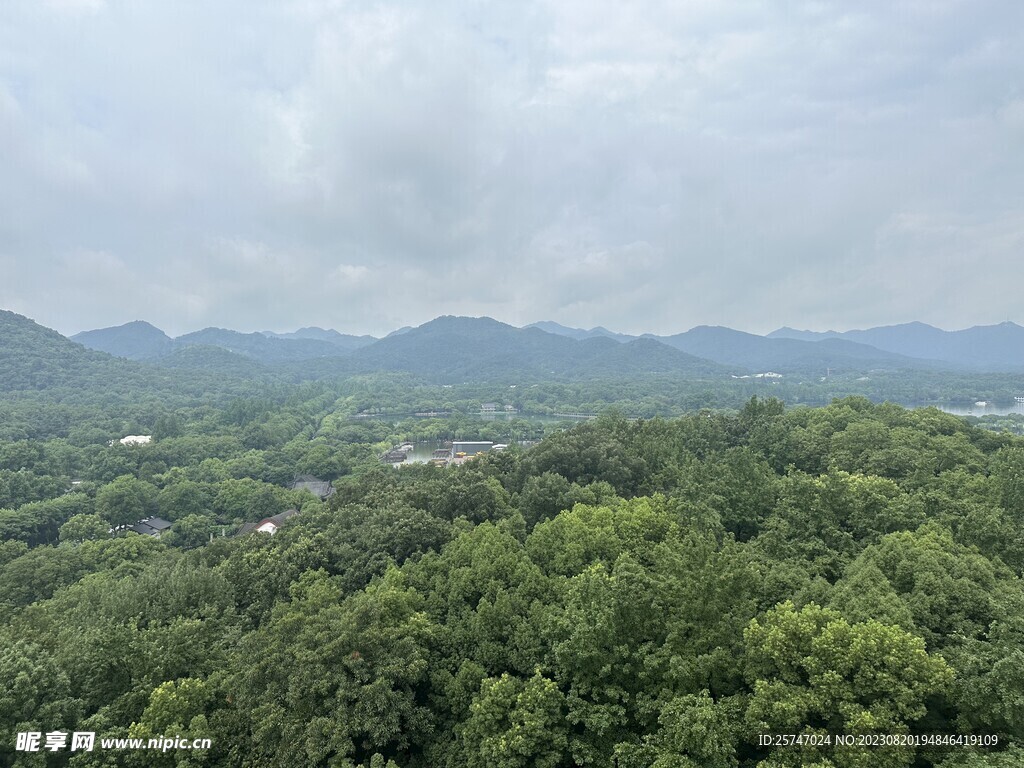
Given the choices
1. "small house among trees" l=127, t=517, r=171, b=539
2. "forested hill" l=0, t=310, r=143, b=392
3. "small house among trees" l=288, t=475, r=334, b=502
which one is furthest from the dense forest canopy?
"forested hill" l=0, t=310, r=143, b=392

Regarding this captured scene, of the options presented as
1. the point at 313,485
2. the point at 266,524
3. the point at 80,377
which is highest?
the point at 80,377

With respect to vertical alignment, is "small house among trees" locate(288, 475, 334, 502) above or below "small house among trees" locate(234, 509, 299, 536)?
below

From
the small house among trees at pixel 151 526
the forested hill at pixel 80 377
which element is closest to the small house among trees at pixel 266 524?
the small house among trees at pixel 151 526

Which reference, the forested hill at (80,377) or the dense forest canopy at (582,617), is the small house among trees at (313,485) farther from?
the forested hill at (80,377)

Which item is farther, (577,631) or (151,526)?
(151,526)

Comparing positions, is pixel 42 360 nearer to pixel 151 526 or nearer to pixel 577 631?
pixel 151 526

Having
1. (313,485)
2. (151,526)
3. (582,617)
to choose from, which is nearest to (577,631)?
(582,617)

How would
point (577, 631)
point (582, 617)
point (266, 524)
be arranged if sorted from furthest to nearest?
point (266, 524)
point (582, 617)
point (577, 631)

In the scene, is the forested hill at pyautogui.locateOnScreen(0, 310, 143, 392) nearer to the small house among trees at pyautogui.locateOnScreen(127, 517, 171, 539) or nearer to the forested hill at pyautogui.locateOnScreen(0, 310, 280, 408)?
the forested hill at pyautogui.locateOnScreen(0, 310, 280, 408)

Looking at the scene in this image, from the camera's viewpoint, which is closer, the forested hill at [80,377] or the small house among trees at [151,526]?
the small house among trees at [151,526]
